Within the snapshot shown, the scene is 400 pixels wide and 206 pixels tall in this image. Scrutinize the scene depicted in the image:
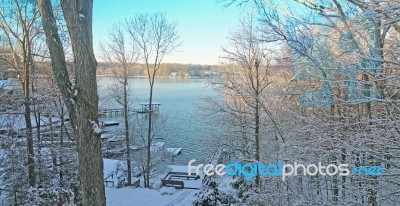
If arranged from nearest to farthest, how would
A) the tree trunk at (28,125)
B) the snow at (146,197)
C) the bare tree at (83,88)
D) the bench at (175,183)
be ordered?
the bare tree at (83,88), the tree trunk at (28,125), the snow at (146,197), the bench at (175,183)

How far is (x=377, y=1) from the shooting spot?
279 centimetres

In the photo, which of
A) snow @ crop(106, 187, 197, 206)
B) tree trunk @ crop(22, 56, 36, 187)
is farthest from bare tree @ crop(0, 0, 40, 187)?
snow @ crop(106, 187, 197, 206)

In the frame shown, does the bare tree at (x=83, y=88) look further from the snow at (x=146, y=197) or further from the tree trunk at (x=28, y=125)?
the snow at (x=146, y=197)

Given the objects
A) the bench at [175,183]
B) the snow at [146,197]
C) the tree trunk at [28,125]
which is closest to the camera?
the tree trunk at [28,125]

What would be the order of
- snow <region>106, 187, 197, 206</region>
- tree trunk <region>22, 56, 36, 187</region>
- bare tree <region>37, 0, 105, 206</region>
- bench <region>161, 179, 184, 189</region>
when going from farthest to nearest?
1. bench <region>161, 179, 184, 189</region>
2. snow <region>106, 187, 197, 206</region>
3. tree trunk <region>22, 56, 36, 187</region>
4. bare tree <region>37, 0, 105, 206</region>

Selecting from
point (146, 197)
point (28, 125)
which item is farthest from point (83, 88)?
point (146, 197)

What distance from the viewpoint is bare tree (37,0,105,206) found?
2979 mm

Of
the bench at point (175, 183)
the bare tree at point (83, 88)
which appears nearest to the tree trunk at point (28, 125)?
the bench at point (175, 183)

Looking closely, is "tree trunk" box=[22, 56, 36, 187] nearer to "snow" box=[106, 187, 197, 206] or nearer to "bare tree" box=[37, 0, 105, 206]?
"snow" box=[106, 187, 197, 206]

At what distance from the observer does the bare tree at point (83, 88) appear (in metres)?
2.98

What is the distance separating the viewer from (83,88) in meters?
3.06

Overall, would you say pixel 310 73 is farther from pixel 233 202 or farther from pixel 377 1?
pixel 233 202

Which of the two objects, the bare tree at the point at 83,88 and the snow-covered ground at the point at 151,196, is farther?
the snow-covered ground at the point at 151,196

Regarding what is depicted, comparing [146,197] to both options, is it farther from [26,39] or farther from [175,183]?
[26,39]
